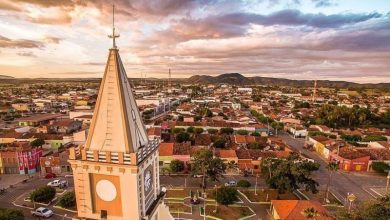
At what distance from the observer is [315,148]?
224 feet

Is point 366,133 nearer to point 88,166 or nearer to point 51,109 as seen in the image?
point 88,166

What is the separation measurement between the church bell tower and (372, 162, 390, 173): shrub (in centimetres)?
5679

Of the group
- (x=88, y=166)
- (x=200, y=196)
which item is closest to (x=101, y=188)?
(x=88, y=166)

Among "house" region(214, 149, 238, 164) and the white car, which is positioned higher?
"house" region(214, 149, 238, 164)

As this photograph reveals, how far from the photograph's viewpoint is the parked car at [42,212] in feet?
116

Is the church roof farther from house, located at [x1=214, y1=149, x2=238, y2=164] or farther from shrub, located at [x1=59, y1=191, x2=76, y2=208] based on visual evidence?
house, located at [x1=214, y1=149, x2=238, y2=164]

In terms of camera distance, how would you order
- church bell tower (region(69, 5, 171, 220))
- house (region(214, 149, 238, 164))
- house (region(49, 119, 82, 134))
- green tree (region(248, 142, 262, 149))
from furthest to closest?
house (region(49, 119, 82, 134)) → green tree (region(248, 142, 262, 149)) → house (region(214, 149, 238, 164)) → church bell tower (region(69, 5, 171, 220))

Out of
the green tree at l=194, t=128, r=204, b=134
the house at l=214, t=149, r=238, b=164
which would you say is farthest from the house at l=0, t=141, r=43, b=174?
the green tree at l=194, t=128, r=204, b=134

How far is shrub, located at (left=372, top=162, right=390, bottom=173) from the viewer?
51.7 metres

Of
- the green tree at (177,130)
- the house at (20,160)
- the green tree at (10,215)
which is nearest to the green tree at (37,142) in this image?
the house at (20,160)

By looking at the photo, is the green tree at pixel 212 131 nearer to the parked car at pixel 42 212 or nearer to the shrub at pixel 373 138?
the shrub at pixel 373 138

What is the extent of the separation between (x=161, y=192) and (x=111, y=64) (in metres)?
8.20

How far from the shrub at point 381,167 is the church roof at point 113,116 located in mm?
57619

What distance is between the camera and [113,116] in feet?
39.4
